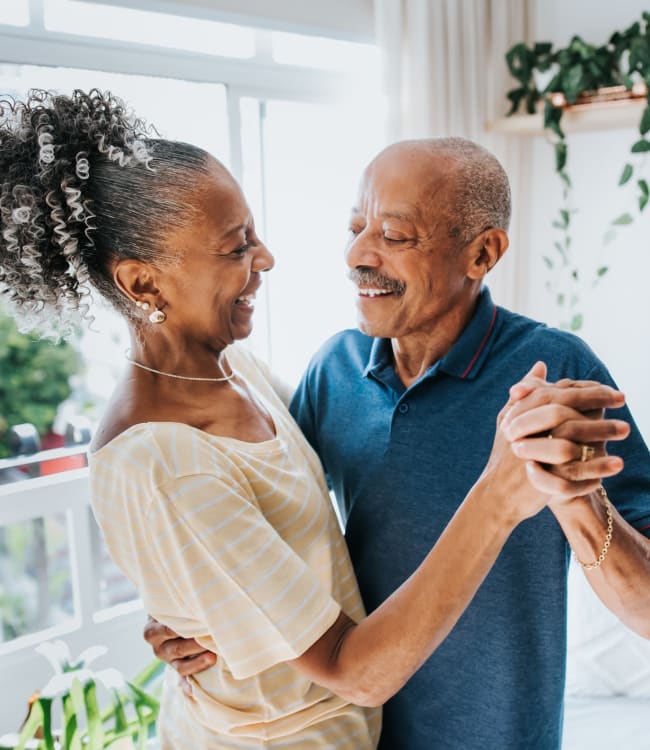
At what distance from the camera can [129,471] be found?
968 millimetres

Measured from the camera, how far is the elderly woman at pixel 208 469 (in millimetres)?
946

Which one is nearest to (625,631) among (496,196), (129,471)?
(496,196)

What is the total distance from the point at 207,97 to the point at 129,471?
1686mm

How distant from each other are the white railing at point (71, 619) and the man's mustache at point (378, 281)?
3.69ft

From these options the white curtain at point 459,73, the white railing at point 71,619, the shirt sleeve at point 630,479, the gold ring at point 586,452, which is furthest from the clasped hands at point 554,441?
the white curtain at point 459,73

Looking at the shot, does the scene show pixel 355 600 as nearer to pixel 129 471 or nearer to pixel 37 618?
pixel 129 471

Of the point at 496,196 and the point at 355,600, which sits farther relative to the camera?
the point at 496,196

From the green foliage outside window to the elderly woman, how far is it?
1.53 metres

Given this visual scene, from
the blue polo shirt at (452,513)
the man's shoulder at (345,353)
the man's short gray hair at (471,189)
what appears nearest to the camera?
the blue polo shirt at (452,513)

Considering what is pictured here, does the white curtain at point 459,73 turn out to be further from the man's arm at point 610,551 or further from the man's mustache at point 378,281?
the man's arm at point 610,551

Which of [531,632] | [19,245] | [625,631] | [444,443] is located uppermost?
[19,245]

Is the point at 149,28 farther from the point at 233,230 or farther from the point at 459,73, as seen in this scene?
the point at 233,230

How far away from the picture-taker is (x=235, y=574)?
96cm

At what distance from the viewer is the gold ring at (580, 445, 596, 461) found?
868mm
